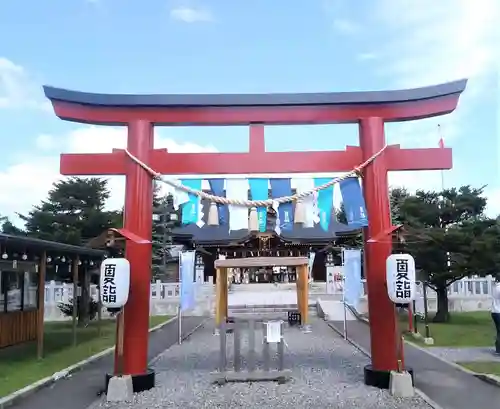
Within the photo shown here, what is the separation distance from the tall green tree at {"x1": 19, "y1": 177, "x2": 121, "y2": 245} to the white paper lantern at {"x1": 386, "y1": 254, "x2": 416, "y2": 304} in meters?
16.2

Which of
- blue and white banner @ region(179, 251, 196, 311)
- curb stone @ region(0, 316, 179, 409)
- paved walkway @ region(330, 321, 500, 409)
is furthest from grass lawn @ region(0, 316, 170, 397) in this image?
paved walkway @ region(330, 321, 500, 409)

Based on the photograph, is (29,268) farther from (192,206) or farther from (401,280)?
(401,280)

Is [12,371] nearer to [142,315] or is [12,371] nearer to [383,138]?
[142,315]

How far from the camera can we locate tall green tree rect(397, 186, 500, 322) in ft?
54.3

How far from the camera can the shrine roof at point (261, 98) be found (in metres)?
8.77

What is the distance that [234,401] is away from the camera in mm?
7547

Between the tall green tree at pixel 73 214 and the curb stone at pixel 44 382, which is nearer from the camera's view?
the curb stone at pixel 44 382

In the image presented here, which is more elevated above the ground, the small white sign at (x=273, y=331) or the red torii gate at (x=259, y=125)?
the red torii gate at (x=259, y=125)

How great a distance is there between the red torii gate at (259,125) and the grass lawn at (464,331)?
21.3ft

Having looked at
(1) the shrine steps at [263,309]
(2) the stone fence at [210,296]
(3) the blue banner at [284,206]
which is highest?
(3) the blue banner at [284,206]

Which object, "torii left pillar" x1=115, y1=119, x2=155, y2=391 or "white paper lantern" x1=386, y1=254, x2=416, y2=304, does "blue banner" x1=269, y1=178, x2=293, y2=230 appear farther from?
"torii left pillar" x1=115, y1=119, x2=155, y2=391

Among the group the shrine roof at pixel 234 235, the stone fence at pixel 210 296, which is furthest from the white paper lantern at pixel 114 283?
the shrine roof at pixel 234 235

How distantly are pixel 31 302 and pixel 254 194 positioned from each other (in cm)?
1092

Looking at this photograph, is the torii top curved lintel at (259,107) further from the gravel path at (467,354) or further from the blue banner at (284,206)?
the gravel path at (467,354)
